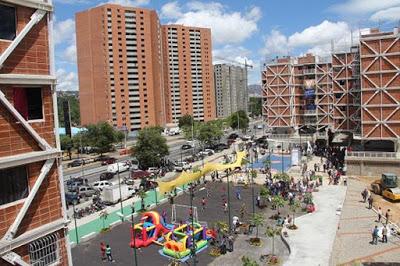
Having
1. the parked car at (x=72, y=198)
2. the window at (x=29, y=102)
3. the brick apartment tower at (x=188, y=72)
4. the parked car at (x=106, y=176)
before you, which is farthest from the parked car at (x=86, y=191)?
the brick apartment tower at (x=188, y=72)

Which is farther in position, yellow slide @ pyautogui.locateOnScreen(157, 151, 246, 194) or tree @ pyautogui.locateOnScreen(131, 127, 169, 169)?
tree @ pyautogui.locateOnScreen(131, 127, 169, 169)

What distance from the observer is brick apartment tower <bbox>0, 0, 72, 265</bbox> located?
8047 millimetres

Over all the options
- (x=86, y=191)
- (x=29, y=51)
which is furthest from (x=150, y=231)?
(x=29, y=51)

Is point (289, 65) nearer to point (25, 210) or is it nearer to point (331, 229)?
point (331, 229)

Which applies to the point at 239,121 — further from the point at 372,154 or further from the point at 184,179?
the point at 184,179

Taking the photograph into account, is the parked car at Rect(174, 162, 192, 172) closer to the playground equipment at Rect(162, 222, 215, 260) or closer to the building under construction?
the building under construction

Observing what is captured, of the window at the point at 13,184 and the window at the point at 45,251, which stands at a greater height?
the window at the point at 13,184

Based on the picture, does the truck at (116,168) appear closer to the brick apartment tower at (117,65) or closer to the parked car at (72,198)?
the parked car at (72,198)

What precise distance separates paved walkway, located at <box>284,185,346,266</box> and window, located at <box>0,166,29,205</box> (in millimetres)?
20970

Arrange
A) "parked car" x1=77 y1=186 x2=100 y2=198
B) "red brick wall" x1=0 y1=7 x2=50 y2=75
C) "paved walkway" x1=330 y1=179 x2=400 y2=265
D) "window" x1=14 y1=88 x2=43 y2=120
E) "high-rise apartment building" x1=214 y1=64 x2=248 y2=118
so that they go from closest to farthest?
"red brick wall" x1=0 y1=7 x2=50 y2=75 < "window" x1=14 y1=88 x2=43 y2=120 < "paved walkway" x1=330 y1=179 x2=400 y2=265 < "parked car" x1=77 y1=186 x2=100 y2=198 < "high-rise apartment building" x1=214 y1=64 x2=248 y2=118

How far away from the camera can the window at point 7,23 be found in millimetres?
8000

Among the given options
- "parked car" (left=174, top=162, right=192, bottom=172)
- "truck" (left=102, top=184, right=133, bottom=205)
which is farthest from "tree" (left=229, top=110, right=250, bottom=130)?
"truck" (left=102, top=184, right=133, bottom=205)

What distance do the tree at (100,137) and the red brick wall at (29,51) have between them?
69167 mm

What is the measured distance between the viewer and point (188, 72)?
144 metres
